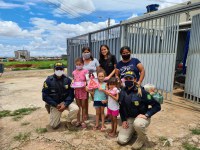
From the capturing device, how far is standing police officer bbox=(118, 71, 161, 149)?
3.46 m

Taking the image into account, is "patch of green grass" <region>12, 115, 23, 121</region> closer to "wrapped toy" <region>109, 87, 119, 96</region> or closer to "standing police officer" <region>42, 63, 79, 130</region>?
"standing police officer" <region>42, 63, 79, 130</region>

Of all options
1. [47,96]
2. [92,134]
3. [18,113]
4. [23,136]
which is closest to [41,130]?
[23,136]

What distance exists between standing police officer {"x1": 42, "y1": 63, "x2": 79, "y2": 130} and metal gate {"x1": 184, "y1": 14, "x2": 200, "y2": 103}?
3833mm

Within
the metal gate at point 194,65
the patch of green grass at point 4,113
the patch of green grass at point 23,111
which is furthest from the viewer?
the metal gate at point 194,65

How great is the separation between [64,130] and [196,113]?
345cm

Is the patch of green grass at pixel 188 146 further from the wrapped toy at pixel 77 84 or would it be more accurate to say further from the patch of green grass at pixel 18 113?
the patch of green grass at pixel 18 113

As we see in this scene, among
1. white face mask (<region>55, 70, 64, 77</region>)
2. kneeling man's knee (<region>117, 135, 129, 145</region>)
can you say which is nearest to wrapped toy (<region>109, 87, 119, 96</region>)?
kneeling man's knee (<region>117, 135, 129, 145</region>)

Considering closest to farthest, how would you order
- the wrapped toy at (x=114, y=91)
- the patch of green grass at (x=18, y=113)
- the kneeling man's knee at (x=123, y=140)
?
the kneeling man's knee at (x=123, y=140) < the wrapped toy at (x=114, y=91) < the patch of green grass at (x=18, y=113)

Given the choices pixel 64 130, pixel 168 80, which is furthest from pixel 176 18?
pixel 64 130

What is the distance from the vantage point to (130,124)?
12.5ft

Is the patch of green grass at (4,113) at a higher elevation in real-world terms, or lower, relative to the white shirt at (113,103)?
lower

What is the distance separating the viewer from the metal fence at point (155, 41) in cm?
614

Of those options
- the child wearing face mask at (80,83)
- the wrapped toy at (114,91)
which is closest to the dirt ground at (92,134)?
the child wearing face mask at (80,83)

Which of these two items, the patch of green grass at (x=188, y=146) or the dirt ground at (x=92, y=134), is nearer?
the patch of green grass at (x=188, y=146)
